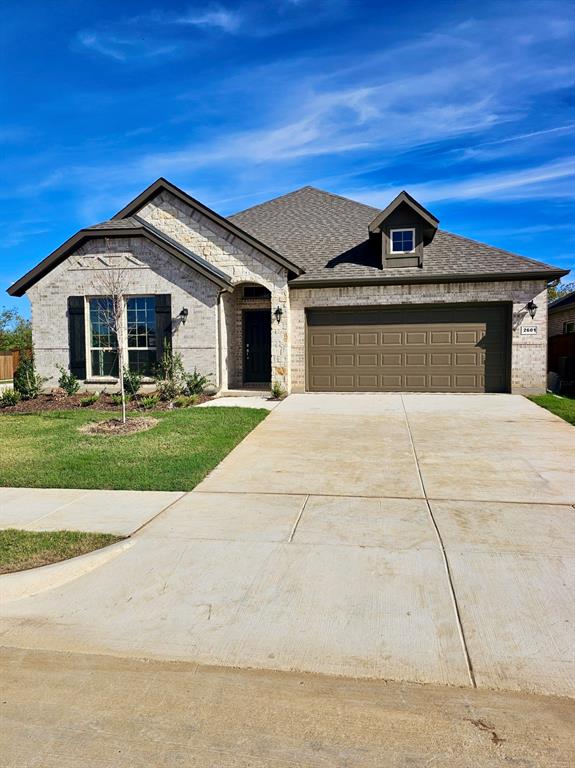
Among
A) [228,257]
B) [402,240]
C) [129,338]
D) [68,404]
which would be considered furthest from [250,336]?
[68,404]

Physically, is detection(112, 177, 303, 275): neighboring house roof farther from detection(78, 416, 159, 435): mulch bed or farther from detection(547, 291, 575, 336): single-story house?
detection(547, 291, 575, 336): single-story house

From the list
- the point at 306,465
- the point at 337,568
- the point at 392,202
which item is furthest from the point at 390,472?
the point at 392,202

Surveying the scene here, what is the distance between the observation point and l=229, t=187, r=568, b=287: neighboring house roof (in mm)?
15430

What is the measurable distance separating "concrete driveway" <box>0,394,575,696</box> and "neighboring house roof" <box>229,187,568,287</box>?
29.5ft

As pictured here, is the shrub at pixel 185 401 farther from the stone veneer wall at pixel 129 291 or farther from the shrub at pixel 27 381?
the shrub at pixel 27 381

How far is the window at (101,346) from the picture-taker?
15.8 meters

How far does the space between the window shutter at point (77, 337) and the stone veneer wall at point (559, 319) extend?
57.9 ft

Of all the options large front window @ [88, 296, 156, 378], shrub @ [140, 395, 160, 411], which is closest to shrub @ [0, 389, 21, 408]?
large front window @ [88, 296, 156, 378]

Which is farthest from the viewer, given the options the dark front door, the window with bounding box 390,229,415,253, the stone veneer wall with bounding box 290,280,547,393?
the dark front door

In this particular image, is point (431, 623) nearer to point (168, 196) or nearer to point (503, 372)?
point (503, 372)

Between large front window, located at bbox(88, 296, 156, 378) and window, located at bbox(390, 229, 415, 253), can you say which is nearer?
large front window, located at bbox(88, 296, 156, 378)

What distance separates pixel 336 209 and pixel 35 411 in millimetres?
12942

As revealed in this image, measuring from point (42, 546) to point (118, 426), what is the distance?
6.05 m

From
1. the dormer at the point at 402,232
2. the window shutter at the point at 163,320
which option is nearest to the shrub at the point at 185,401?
the window shutter at the point at 163,320
